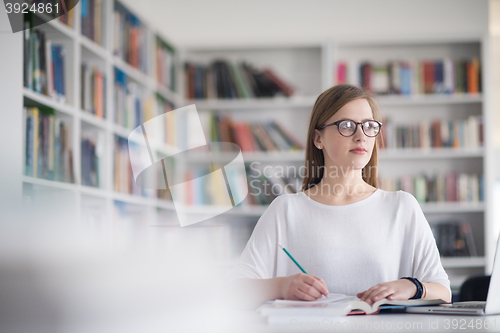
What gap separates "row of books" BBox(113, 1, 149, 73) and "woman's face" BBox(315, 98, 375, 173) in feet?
6.30

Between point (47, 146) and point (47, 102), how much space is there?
0.18m

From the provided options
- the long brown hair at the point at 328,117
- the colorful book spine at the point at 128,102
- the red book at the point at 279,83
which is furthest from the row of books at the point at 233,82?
the long brown hair at the point at 328,117

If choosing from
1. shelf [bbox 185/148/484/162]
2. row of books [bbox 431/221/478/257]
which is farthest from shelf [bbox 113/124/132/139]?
row of books [bbox 431/221/478/257]

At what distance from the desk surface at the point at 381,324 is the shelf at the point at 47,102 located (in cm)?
153

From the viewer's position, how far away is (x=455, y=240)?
11.0ft

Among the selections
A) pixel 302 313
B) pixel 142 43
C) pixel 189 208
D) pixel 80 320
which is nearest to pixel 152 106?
pixel 142 43

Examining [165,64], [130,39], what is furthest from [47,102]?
[165,64]

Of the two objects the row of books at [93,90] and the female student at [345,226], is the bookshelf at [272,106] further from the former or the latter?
the female student at [345,226]

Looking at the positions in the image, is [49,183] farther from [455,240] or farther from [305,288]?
[455,240]

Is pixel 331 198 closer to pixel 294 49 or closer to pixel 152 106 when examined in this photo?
pixel 152 106

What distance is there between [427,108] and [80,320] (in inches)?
137

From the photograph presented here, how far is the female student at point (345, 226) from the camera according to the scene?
1.18m

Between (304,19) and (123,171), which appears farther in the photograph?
(304,19)

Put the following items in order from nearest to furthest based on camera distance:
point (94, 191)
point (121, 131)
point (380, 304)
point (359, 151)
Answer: point (380, 304) < point (359, 151) < point (94, 191) < point (121, 131)
